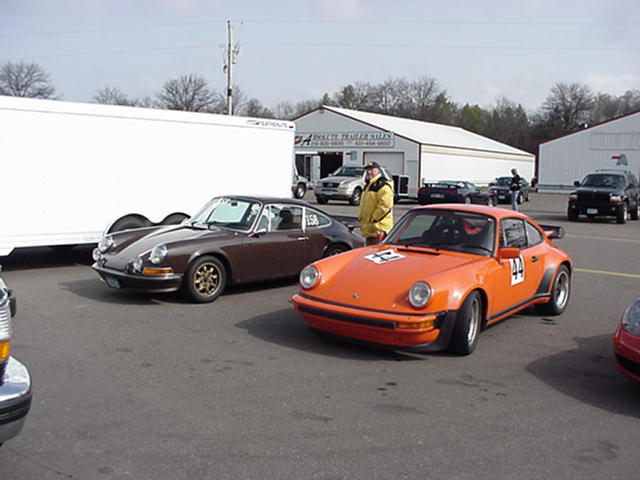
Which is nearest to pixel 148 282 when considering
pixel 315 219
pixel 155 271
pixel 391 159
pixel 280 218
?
pixel 155 271

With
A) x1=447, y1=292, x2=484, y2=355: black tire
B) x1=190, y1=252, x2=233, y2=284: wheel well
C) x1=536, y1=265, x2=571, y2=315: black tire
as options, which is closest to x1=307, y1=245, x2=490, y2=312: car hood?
x1=447, y1=292, x2=484, y2=355: black tire

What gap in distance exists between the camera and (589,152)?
4659 centimetres

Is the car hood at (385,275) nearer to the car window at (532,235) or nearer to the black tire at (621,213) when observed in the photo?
the car window at (532,235)

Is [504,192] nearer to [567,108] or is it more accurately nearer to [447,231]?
[447,231]

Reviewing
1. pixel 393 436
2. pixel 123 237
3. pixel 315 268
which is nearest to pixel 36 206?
pixel 123 237

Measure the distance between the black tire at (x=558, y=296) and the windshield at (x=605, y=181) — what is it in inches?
681

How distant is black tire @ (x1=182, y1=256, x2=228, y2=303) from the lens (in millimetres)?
7879

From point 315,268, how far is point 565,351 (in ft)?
8.47

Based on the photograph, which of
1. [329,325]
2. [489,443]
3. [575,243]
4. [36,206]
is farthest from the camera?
[575,243]

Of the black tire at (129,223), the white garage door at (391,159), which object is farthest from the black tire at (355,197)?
the black tire at (129,223)

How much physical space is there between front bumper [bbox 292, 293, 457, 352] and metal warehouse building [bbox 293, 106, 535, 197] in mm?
35020

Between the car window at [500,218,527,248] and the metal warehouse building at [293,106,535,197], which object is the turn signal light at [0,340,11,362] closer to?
the car window at [500,218,527,248]

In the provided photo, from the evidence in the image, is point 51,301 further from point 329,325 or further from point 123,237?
point 329,325

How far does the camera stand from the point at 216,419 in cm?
439
